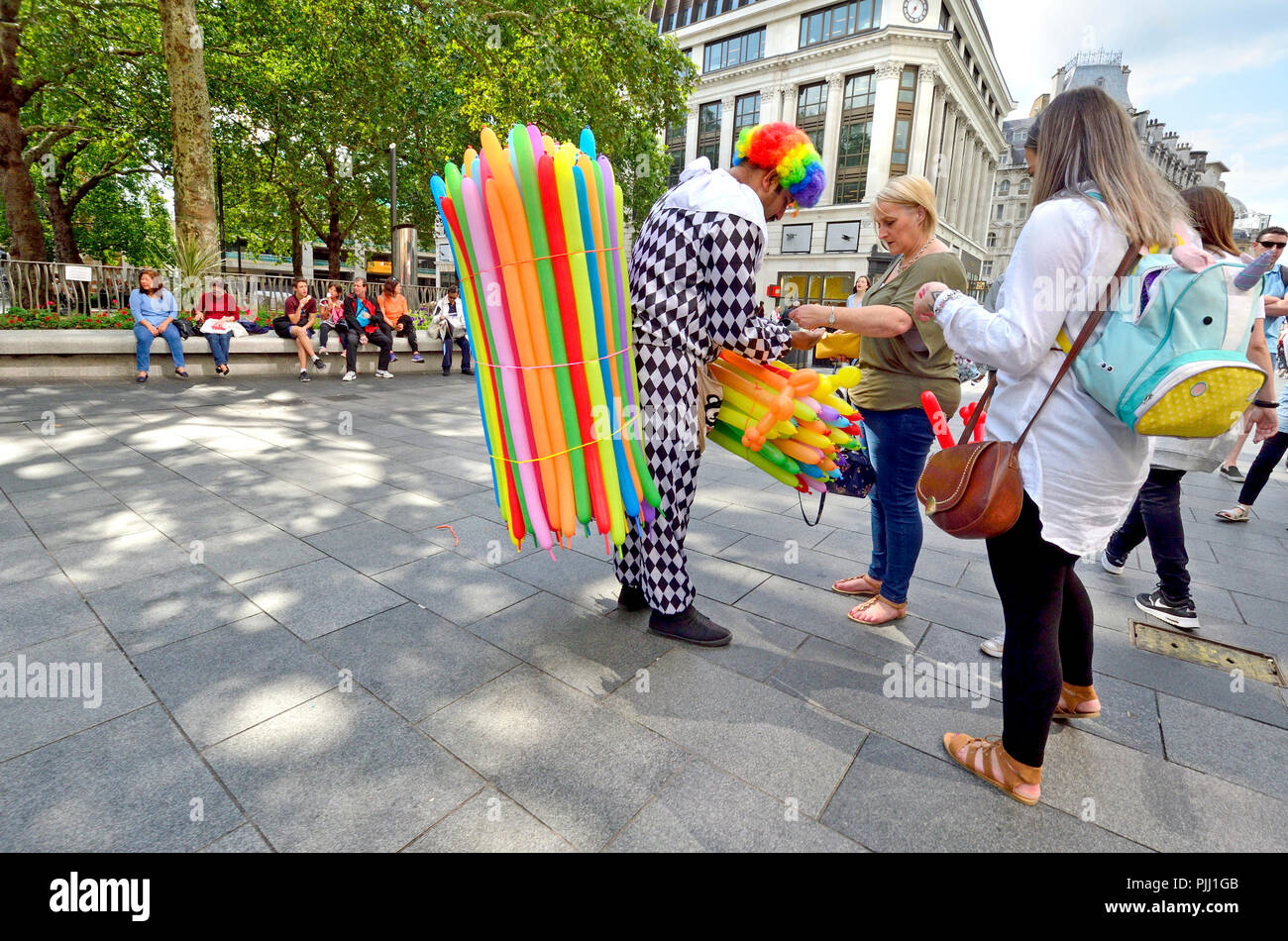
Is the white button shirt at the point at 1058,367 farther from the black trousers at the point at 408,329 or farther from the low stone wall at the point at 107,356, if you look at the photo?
the black trousers at the point at 408,329

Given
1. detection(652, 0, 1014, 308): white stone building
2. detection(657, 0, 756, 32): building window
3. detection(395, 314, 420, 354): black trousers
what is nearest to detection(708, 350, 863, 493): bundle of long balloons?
detection(395, 314, 420, 354): black trousers

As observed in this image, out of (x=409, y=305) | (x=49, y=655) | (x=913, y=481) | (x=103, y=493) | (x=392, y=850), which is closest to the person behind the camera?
(x=392, y=850)

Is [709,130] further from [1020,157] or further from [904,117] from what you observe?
[1020,157]

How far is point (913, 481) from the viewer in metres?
3.11

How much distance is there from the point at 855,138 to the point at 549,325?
45058 mm

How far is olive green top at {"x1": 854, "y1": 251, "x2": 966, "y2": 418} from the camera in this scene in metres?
2.79

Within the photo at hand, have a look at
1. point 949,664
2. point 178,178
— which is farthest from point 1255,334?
point 178,178

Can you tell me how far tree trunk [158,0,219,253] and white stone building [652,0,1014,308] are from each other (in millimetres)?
31402

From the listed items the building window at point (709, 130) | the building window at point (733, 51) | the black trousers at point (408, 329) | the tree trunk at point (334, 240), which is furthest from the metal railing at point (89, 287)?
the building window at point (733, 51)

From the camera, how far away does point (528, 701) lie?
2.46 meters

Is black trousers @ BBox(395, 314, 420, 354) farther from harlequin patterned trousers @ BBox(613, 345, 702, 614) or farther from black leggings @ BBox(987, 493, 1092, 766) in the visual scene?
black leggings @ BBox(987, 493, 1092, 766)

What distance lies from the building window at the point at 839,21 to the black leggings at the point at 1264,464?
43.6 meters
